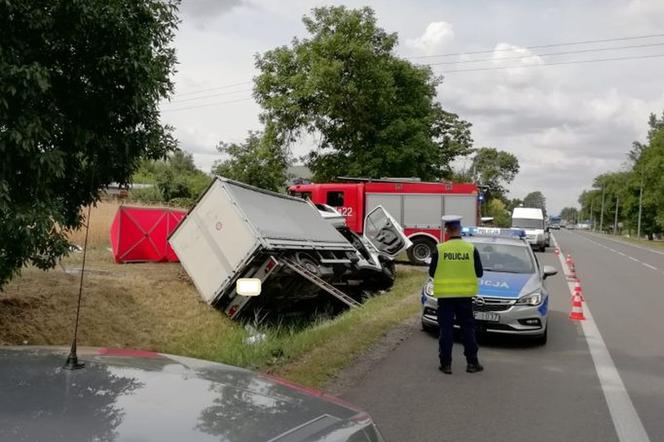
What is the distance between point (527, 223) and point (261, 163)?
50.0ft

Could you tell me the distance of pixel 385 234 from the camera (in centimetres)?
1889

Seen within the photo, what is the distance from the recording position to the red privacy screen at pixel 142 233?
1677 cm

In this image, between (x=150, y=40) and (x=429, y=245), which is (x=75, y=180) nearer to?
(x=150, y=40)

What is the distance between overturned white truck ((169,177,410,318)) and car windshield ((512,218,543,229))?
885 inches

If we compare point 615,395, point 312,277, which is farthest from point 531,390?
point 312,277

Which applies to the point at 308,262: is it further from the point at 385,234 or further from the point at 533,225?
the point at 533,225

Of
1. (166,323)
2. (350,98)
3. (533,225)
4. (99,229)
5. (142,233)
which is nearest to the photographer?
(166,323)

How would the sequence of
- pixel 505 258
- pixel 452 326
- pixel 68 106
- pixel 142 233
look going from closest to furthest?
pixel 68 106, pixel 452 326, pixel 505 258, pixel 142 233

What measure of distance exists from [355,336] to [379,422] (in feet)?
11.5

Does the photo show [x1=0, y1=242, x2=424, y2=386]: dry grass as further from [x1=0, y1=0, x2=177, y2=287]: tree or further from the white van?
the white van

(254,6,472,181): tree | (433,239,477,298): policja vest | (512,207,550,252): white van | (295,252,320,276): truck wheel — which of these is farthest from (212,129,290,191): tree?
(433,239,477,298): policja vest

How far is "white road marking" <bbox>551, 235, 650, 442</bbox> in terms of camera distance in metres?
5.27

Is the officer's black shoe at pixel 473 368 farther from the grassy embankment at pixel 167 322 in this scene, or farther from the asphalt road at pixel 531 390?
the grassy embankment at pixel 167 322

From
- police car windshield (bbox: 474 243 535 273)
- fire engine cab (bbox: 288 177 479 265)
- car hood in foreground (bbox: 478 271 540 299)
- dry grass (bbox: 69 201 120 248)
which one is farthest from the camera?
fire engine cab (bbox: 288 177 479 265)
